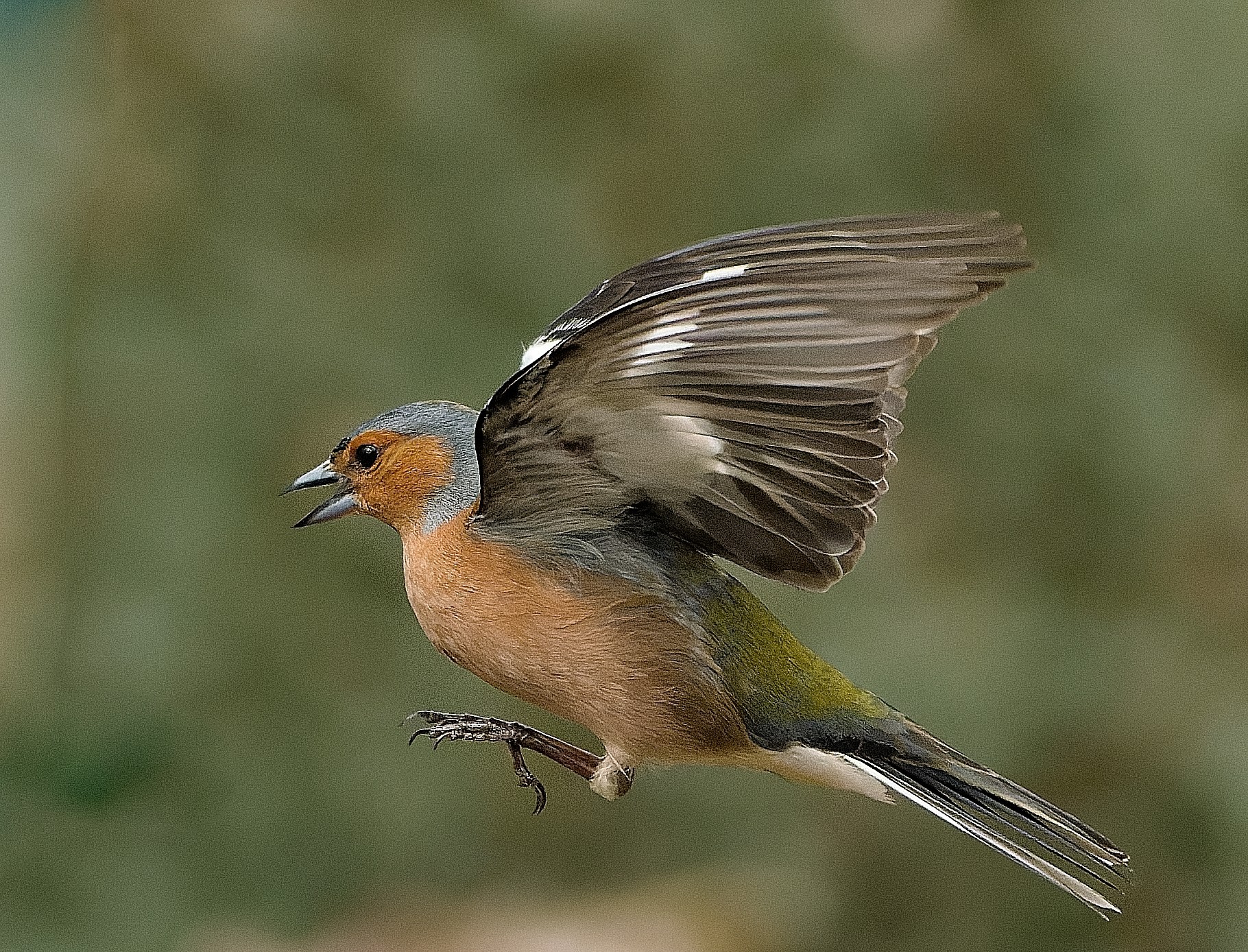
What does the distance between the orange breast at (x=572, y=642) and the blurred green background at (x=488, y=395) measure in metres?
2.07

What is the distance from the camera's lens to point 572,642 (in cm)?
168

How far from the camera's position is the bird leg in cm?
170

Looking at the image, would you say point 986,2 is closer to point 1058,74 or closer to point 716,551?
point 1058,74

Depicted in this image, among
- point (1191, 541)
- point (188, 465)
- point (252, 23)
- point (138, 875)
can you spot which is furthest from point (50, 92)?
point (1191, 541)

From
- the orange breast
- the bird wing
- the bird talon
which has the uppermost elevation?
the bird wing

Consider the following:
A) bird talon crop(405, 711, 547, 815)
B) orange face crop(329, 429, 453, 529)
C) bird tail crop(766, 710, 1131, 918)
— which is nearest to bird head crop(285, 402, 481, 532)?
orange face crop(329, 429, 453, 529)

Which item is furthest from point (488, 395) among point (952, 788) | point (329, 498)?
point (952, 788)

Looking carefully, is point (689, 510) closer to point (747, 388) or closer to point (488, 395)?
point (747, 388)

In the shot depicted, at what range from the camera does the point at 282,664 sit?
416cm

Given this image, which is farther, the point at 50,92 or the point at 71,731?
the point at 50,92

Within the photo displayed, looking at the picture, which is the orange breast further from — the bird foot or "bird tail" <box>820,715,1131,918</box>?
"bird tail" <box>820,715,1131,918</box>

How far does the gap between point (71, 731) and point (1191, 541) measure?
10.4ft

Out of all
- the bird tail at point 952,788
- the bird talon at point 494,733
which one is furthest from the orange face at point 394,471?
the bird tail at point 952,788

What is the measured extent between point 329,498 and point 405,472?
0.31 ft
